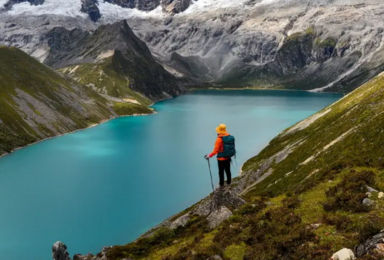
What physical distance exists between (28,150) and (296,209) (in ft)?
427

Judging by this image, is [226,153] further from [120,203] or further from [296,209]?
[120,203]

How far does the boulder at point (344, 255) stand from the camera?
49.6ft

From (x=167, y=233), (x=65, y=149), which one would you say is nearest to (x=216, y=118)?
(x=65, y=149)

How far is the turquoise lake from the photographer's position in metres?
60.4

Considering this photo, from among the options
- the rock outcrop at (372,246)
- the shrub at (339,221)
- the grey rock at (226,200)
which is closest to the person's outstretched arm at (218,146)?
the grey rock at (226,200)

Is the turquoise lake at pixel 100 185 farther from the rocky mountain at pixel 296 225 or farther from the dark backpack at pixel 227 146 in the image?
the dark backpack at pixel 227 146

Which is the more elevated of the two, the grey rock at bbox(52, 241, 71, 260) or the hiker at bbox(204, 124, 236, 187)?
the hiker at bbox(204, 124, 236, 187)

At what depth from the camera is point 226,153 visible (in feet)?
88.0

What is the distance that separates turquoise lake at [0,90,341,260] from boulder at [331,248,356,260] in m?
46.5

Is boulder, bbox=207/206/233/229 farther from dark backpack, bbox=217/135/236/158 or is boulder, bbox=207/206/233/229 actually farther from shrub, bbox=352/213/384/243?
shrub, bbox=352/213/384/243

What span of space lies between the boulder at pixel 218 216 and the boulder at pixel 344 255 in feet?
38.4

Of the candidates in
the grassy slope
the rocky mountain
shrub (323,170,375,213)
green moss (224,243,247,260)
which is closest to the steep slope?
the rocky mountain

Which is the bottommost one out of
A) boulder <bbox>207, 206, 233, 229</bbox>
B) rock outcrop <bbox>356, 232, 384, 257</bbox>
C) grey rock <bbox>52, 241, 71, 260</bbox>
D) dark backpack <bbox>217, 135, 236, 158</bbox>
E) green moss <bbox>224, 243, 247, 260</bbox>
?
grey rock <bbox>52, 241, 71, 260</bbox>

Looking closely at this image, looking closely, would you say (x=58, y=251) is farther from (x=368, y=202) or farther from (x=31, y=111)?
(x=31, y=111)
